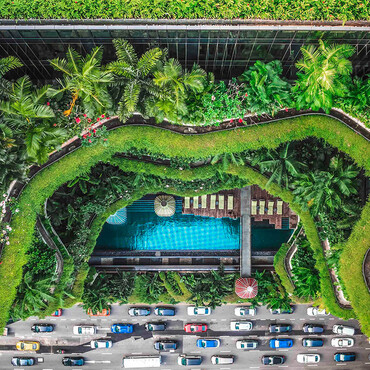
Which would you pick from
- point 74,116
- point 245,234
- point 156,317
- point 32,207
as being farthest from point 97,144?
point 156,317

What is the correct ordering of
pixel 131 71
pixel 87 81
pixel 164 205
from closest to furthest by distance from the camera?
pixel 87 81
pixel 131 71
pixel 164 205

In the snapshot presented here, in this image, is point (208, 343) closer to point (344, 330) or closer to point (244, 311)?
point (244, 311)

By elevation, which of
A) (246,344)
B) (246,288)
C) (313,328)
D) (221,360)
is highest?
(246,288)

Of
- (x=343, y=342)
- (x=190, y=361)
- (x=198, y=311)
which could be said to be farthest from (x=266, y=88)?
(x=343, y=342)

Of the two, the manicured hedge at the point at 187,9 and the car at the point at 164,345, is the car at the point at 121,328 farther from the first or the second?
the manicured hedge at the point at 187,9

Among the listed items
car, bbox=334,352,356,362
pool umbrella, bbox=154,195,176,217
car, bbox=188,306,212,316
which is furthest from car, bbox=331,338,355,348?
pool umbrella, bbox=154,195,176,217

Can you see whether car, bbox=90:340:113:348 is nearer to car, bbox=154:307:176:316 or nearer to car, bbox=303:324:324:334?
car, bbox=154:307:176:316

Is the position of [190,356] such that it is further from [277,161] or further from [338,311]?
[277,161]
